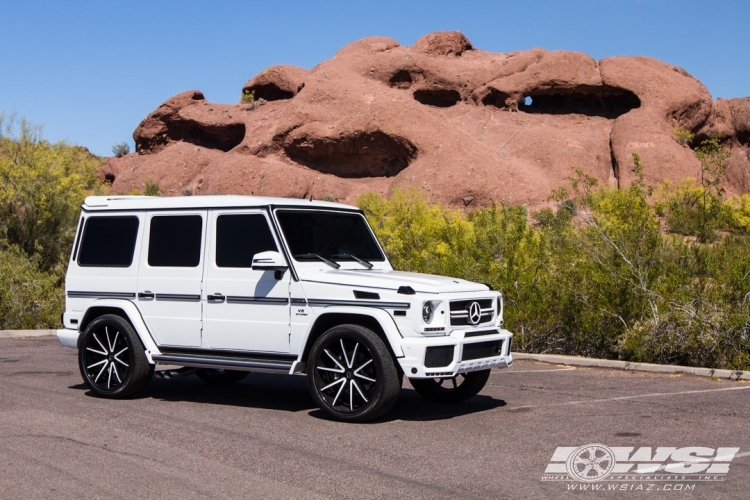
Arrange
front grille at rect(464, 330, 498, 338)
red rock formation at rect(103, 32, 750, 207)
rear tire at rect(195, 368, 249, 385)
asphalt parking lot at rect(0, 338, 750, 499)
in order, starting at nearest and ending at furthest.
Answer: asphalt parking lot at rect(0, 338, 750, 499) < front grille at rect(464, 330, 498, 338) < rear tire at rect(195, 368, 249, 385) < red rock formation at rect(103, 32, 750, 207)

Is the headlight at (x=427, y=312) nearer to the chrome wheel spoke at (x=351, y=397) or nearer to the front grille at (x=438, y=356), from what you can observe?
the front grille at (x=438, y=356)

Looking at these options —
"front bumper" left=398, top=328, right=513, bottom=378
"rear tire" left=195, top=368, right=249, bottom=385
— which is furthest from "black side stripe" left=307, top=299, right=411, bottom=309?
"rear tire" left=195, top=368, right=249, bottom=385

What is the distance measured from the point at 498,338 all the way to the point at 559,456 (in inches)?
82.5

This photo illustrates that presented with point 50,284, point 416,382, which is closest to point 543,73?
point 50,284

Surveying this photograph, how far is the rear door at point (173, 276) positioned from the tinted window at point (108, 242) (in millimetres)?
238

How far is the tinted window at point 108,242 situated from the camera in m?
10.3

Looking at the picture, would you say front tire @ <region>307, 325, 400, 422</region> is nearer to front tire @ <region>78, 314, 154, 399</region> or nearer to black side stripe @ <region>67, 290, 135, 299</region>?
front tire @ <region>78, 314, 154, 399</region>

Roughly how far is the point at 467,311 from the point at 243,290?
2293 mm

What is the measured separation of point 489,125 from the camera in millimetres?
63938

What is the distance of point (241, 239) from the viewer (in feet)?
31.4

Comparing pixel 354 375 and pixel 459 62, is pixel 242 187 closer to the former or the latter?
pixel 459 62

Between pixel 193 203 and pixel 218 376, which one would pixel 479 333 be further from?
pixel 218 376

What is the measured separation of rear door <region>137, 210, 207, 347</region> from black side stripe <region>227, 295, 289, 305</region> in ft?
1.43

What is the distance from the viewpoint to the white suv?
8531 mm
